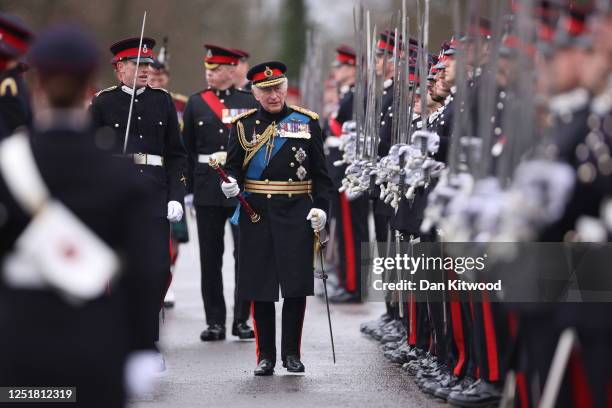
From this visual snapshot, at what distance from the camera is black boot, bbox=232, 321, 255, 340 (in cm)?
1109

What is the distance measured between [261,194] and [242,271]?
20.7 inches

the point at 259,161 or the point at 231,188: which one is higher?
the point at 259,161

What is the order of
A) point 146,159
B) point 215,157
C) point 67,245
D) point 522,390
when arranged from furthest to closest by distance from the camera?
point 215,157
point 146,159
point 522,390
point 67,245

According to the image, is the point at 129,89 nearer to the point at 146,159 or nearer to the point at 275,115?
the point at 146,159

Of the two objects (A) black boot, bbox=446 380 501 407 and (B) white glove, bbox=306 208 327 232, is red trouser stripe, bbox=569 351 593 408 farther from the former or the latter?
(B) white glove, bbox=306 208 327 232

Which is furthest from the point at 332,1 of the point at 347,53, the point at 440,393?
the point at 440,393

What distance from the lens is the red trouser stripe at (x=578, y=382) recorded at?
548 centimetres

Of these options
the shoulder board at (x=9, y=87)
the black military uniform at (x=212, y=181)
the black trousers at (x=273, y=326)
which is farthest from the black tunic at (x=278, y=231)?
the shoulder board at (x=9, y=87)

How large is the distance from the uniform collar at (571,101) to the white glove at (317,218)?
375 centimetres

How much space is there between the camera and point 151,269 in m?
4.94

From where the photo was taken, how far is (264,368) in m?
9.27

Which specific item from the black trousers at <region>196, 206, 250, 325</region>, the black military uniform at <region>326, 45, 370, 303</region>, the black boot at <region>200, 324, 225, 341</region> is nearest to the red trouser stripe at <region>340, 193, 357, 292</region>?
the black military uniform at <region>326, 45, 370, 303</region>

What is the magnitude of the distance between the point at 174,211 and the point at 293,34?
34.3 metres

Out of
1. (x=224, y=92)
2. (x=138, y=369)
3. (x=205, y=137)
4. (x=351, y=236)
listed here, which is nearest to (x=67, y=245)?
(x=138, y=369)
